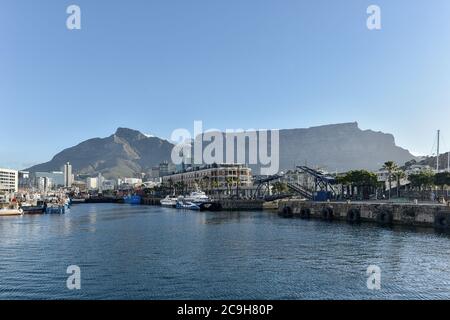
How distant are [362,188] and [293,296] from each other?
116310 mm

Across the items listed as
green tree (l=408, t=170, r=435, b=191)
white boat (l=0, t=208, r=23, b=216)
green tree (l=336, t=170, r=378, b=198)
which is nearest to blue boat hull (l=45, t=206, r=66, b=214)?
white boat (l=0, t=208, r=23, b=216)

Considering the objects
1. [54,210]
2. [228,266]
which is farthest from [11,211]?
[228,266]

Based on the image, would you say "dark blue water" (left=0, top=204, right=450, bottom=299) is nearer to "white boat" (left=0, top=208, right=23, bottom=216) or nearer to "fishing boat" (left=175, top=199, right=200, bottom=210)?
"white boat" (left=0, top=208, right=23, bottom=216)

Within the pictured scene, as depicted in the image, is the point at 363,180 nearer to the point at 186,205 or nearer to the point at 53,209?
the point at 186,205

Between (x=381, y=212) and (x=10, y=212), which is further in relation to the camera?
(x=10, y=212)

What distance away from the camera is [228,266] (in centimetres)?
3878

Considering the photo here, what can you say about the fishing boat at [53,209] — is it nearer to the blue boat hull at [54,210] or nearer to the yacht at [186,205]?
the blue boat hull at [54,210]

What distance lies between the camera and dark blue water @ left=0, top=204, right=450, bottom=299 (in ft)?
98.4

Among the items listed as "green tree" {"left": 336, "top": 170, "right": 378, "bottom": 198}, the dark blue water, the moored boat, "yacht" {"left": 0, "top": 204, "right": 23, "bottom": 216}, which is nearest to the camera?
the dark blue water

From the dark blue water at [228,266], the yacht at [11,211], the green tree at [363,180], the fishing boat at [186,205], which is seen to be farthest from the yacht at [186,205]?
the dark blue water at [228,266]

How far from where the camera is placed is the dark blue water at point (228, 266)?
98.4ft

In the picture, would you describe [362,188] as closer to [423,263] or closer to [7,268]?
[423,263]
